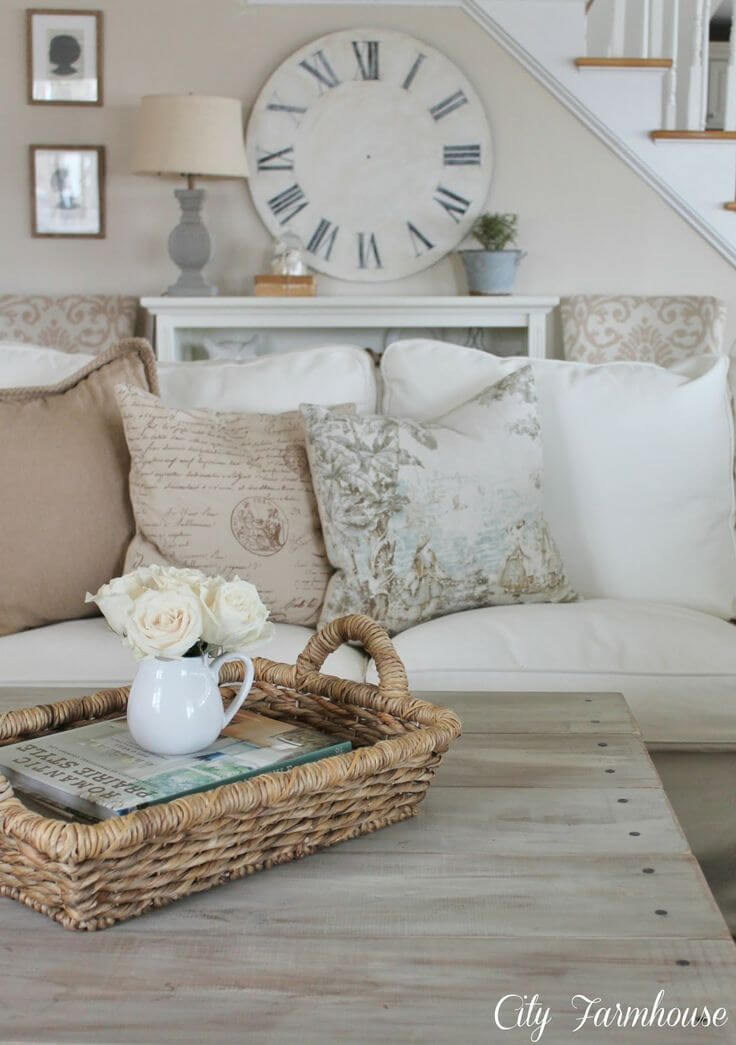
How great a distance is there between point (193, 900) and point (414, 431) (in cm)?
123

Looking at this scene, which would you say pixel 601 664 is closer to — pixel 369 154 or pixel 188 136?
pixel 188 136

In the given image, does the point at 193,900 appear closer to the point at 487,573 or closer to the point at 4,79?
the point at 487,573

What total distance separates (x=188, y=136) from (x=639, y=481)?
202cm

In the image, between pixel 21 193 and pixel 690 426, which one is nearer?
pixel 690 426

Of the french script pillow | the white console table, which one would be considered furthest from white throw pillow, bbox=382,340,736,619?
the white console table

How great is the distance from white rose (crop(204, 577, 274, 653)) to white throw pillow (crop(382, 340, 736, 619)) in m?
1.20

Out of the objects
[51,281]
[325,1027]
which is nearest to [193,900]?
[325,1027]

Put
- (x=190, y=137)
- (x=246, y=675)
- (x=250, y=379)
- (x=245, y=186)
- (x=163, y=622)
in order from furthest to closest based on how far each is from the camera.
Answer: (x=245, y=186), (x=190, y=137), (x=250, y=379), (x=246, y=675), (x=163, y=622)

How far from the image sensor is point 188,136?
12.0 feet

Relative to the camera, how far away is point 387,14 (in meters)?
4.04

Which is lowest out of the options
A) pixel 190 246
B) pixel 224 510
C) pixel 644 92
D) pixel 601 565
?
pixel 601 565

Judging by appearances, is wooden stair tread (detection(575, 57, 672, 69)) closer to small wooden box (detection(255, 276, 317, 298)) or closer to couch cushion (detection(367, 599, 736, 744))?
small wooden box (detection(255, 276, 317, 298))

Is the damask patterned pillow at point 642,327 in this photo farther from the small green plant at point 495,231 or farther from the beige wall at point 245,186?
the small green plant at point 495,231

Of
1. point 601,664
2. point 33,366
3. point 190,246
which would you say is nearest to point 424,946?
point 601,664
